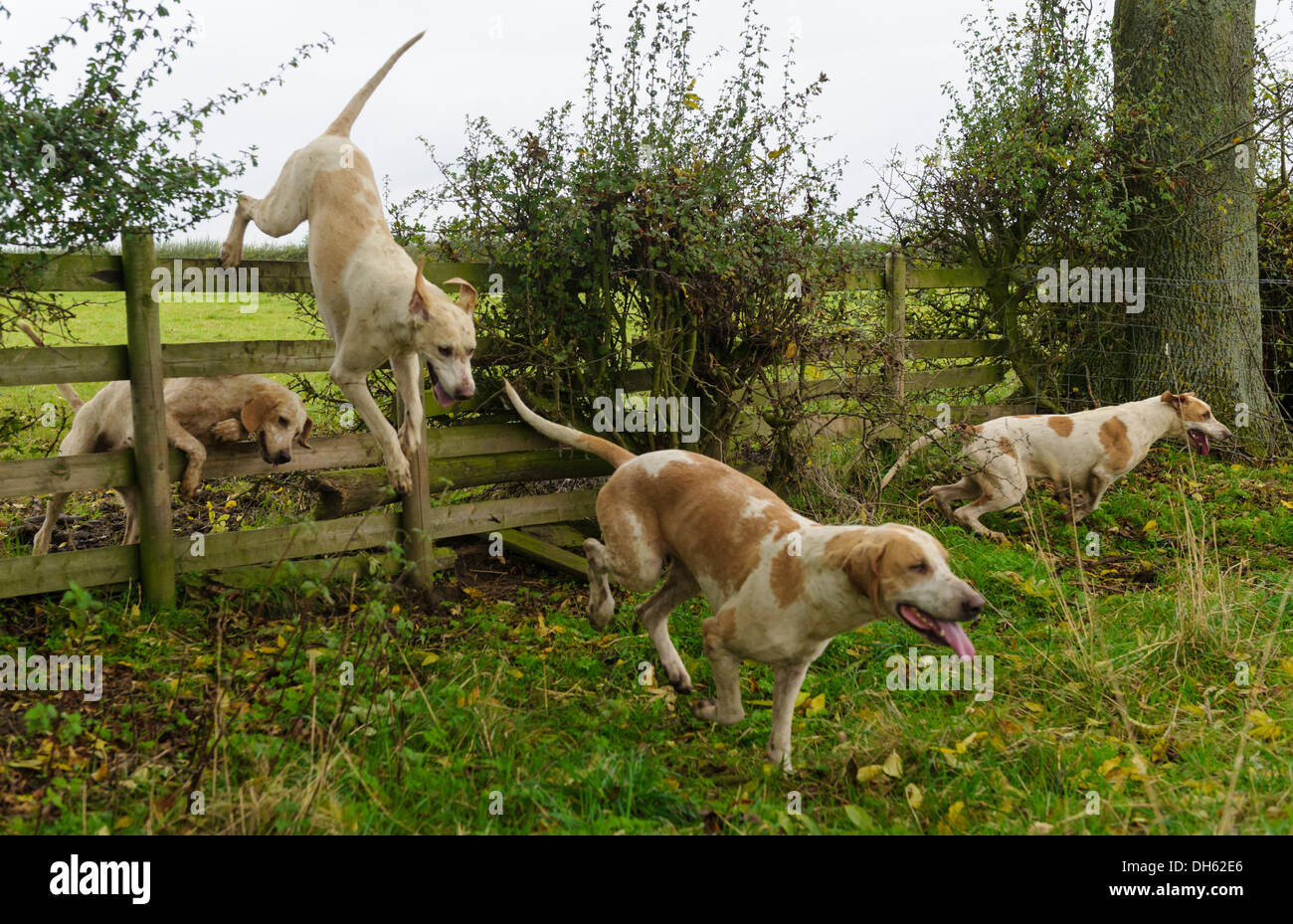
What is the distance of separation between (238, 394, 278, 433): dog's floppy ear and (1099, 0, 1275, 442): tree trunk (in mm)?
8040

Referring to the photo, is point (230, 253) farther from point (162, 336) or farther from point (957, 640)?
point (957, 640)

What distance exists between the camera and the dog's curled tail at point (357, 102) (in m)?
4.82

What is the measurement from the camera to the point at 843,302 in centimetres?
737

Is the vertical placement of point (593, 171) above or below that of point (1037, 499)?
above

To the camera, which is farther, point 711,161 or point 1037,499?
point 1037,499

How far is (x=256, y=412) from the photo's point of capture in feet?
18.0

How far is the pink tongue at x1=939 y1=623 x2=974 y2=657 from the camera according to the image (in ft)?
11.8

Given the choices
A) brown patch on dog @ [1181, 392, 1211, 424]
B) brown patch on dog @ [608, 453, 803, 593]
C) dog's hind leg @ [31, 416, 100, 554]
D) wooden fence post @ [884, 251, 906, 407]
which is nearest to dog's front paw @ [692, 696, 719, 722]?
brown patch on dog @ [608, 453, 803, 593]

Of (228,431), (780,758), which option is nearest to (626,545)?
(780,758)

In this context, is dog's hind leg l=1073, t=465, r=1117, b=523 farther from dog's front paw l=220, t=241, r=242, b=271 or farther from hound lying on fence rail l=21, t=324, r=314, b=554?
dog's front paw l=220, t=241, r=242, b=271

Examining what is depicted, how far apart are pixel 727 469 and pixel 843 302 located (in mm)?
2990
